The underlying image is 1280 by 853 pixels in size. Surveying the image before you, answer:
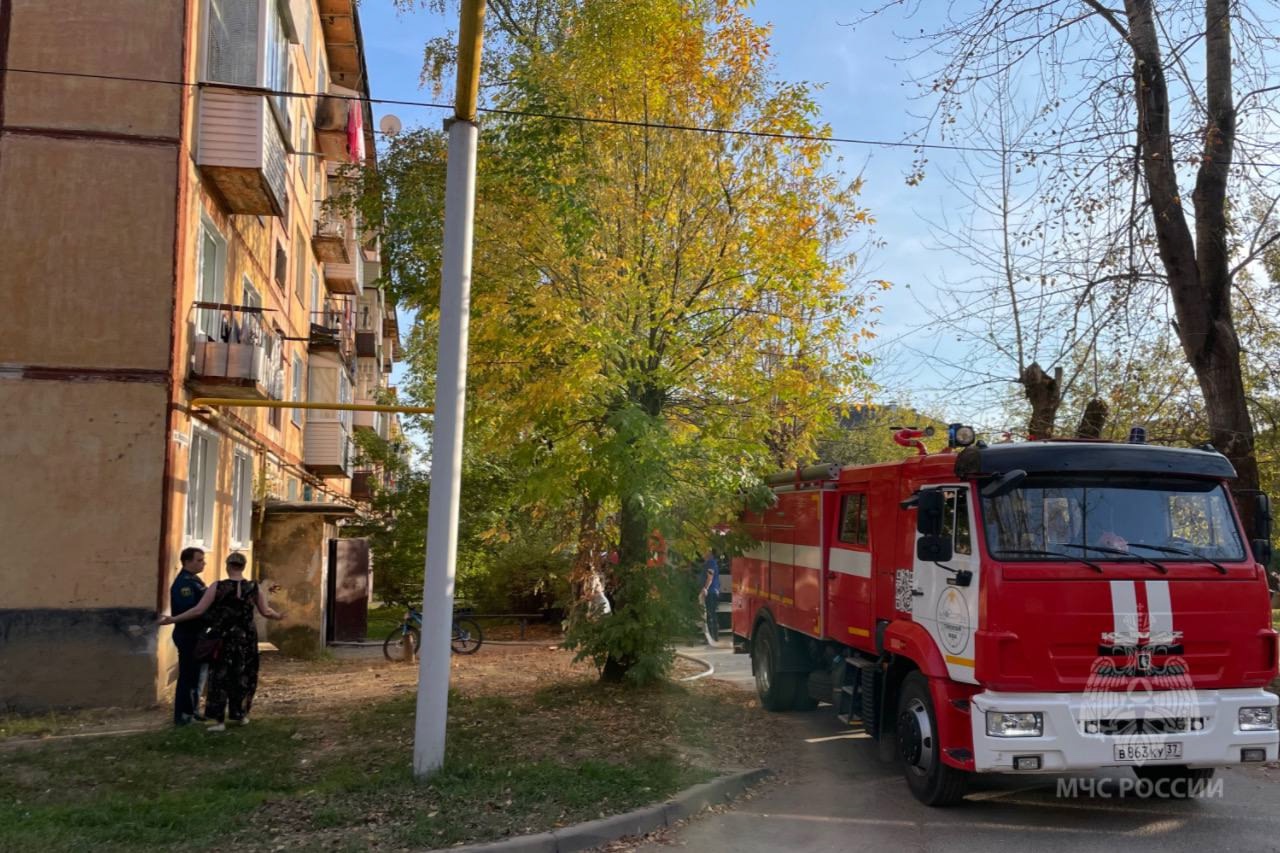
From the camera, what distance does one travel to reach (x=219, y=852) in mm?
5996

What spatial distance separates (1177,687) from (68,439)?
10712mm

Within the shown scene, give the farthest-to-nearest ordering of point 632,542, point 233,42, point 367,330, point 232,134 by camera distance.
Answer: point 367,330 → point 233,42 → point 232,134 → point 632,542

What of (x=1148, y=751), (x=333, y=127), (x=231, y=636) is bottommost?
(x=1148, y=751)

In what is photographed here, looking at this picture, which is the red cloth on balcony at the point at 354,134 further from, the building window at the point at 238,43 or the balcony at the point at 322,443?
the building window at the point at 238,43

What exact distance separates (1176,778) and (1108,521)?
2169 millimetres

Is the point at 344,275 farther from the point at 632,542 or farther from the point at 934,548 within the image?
the point at 934,548

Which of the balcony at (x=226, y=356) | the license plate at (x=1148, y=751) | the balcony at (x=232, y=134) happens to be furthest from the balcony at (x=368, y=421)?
the license plate at (x=1148, y=751)

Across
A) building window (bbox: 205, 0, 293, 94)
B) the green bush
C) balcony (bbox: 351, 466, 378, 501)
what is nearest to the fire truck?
the green bush

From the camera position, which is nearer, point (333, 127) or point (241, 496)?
point (241, 496)

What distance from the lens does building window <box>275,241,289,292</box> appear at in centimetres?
1980

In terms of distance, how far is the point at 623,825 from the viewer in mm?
6594

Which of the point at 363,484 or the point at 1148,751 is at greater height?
the point at 363,484

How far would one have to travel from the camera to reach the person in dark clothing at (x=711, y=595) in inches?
757

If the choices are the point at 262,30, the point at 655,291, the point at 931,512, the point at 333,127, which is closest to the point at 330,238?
the point at 333,127
